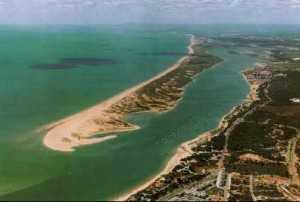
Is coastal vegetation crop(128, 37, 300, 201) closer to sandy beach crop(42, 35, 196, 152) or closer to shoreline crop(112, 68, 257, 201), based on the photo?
shoreline crop(112, 68, 257, 201)

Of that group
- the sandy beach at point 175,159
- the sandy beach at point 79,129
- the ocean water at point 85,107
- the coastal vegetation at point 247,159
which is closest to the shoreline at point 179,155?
the sandy beach at point 175,159

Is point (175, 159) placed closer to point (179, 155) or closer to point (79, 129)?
point (179, 155)

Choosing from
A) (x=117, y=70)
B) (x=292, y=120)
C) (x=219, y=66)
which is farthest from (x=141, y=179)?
(x=219, y=66)

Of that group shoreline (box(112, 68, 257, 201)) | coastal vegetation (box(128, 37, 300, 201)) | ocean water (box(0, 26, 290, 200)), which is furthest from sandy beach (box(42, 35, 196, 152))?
coastal vegetation (box(128, 37, 300, 201))

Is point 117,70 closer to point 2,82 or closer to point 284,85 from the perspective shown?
point 2,82

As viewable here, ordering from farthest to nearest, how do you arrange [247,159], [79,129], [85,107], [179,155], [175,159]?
[85,107] < [79,129] < [179,155] < [247,159] < [175,159]

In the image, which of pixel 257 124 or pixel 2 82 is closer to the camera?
pixel 257 124

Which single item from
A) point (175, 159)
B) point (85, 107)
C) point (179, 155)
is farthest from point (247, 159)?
point (85, 107)

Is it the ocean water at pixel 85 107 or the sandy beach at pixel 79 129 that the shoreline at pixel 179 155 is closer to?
the ocean water at pixel 85 107

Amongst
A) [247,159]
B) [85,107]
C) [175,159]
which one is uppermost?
[85,107]
